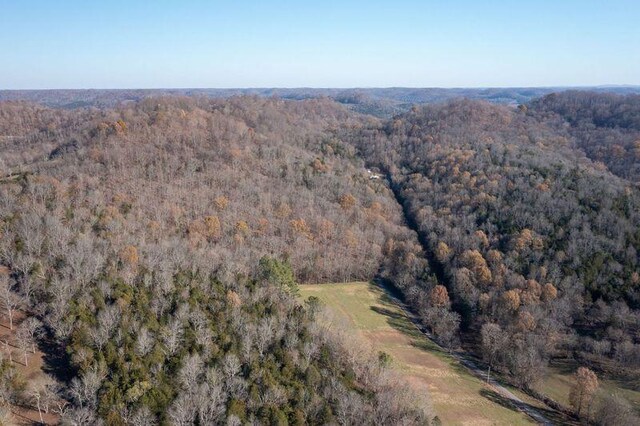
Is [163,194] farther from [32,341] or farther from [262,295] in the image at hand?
[32,341]

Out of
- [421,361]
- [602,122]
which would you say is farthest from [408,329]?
[602,122]

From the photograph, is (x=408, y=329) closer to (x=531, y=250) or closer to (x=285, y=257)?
(x=285, y=257)

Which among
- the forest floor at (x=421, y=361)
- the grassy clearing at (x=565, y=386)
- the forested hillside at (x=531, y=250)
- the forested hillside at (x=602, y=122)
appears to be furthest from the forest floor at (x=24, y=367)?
the forested hillside at (x=602, y=122)

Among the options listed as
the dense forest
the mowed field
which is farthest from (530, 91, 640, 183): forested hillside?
the mowed field

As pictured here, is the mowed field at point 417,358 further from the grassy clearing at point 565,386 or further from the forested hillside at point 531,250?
the grassy clearing at point 565,386

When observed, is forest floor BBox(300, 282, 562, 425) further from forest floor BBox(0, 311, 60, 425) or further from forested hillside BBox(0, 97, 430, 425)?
forest floor BBox(0, 311, 60, 425)
